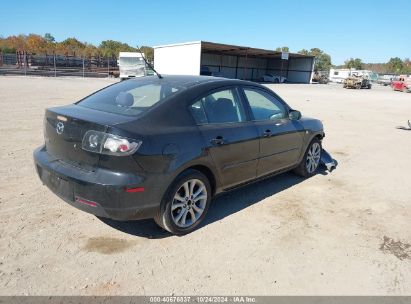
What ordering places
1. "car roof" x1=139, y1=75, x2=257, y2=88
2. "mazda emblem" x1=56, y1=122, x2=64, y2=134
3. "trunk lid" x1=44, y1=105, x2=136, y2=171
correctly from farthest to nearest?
1. "car roof" x1=139, y1=75, x2=257, y2=88
2. "mazda emblem" x1=56, y1=122, x2=64, y2=134
3. "trunk lid" x1=44, y1=105, x2=136, y2=171

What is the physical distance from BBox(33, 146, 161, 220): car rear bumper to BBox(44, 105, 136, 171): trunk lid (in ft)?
0.34

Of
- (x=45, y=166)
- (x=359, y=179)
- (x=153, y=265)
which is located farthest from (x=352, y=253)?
(x=45, y=166)

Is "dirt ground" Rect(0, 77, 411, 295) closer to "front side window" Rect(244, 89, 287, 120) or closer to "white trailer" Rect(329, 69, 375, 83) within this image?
"front side window" Rect(244, 89, 287, 120)

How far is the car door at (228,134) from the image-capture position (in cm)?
382

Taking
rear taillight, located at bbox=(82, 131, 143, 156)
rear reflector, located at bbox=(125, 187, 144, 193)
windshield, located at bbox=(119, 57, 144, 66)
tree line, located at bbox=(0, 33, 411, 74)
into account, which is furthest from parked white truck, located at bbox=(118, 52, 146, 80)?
rear reflector, located at bbox=(125, 187, 144, 193)

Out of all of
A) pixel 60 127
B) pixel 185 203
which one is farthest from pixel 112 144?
pixel 185 203

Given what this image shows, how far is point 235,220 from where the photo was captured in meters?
4.16

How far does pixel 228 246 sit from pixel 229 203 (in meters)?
1.11

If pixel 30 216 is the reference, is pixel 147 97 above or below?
above

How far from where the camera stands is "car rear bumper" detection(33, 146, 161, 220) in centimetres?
311

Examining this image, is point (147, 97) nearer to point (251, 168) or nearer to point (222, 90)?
point (222, 90)

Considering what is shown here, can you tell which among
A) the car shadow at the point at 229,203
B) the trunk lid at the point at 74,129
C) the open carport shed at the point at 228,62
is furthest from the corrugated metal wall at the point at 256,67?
the trunk lid at the point at 74,129

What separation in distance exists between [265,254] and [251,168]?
49.1 inches

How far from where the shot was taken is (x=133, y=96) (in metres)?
4.00
